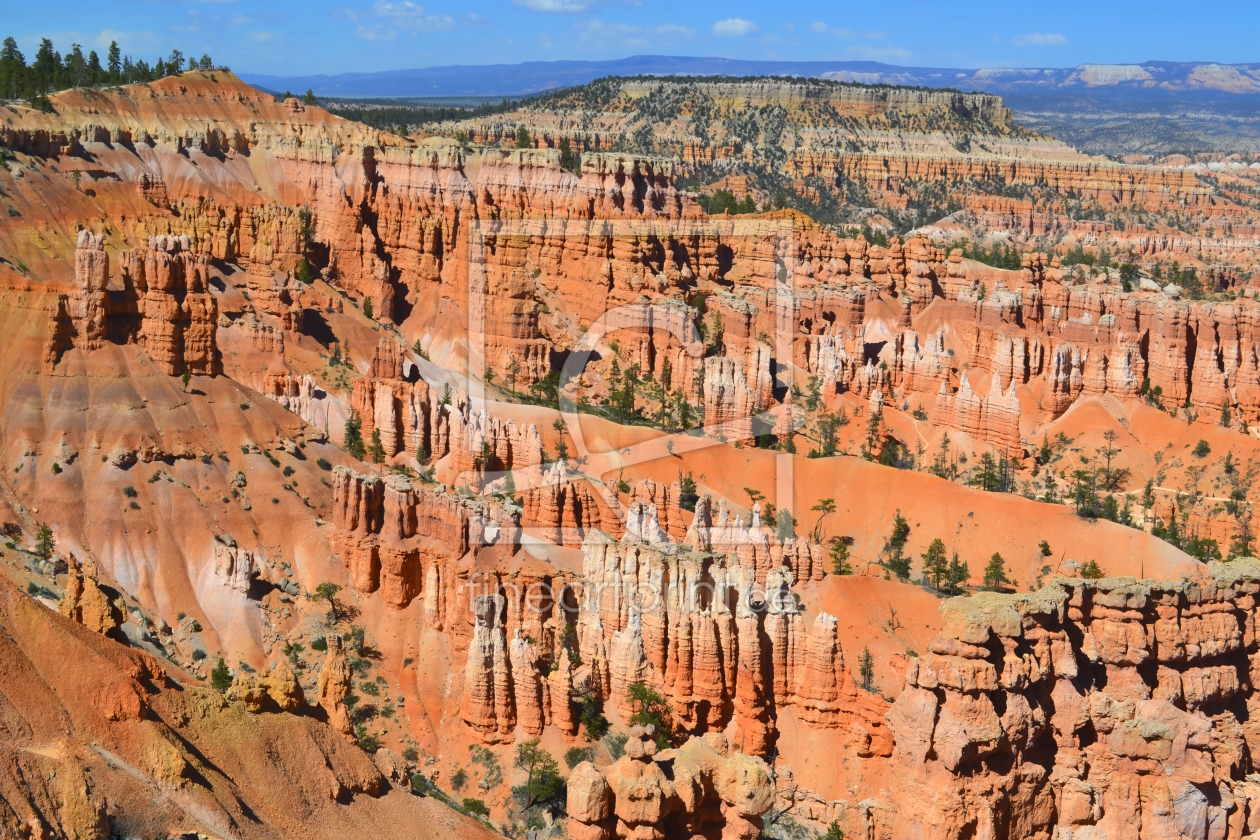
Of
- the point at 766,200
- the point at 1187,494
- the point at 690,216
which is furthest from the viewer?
the point at 766,200

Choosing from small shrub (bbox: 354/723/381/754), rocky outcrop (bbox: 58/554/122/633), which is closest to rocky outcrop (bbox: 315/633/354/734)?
small shrub (bbox: 354/723/381/754)

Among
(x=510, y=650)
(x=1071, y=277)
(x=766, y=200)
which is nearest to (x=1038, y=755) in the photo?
(x=510, y=650)

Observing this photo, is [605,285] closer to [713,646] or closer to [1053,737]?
[713,646]

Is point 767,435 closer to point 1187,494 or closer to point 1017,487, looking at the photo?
point 1017,487

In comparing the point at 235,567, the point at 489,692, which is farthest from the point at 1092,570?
the point at 235,567

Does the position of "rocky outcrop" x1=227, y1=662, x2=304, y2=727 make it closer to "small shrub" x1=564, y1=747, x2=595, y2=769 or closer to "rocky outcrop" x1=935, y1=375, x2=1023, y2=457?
"small shrub" x1=564, y1=747, x2=595, y2=769
